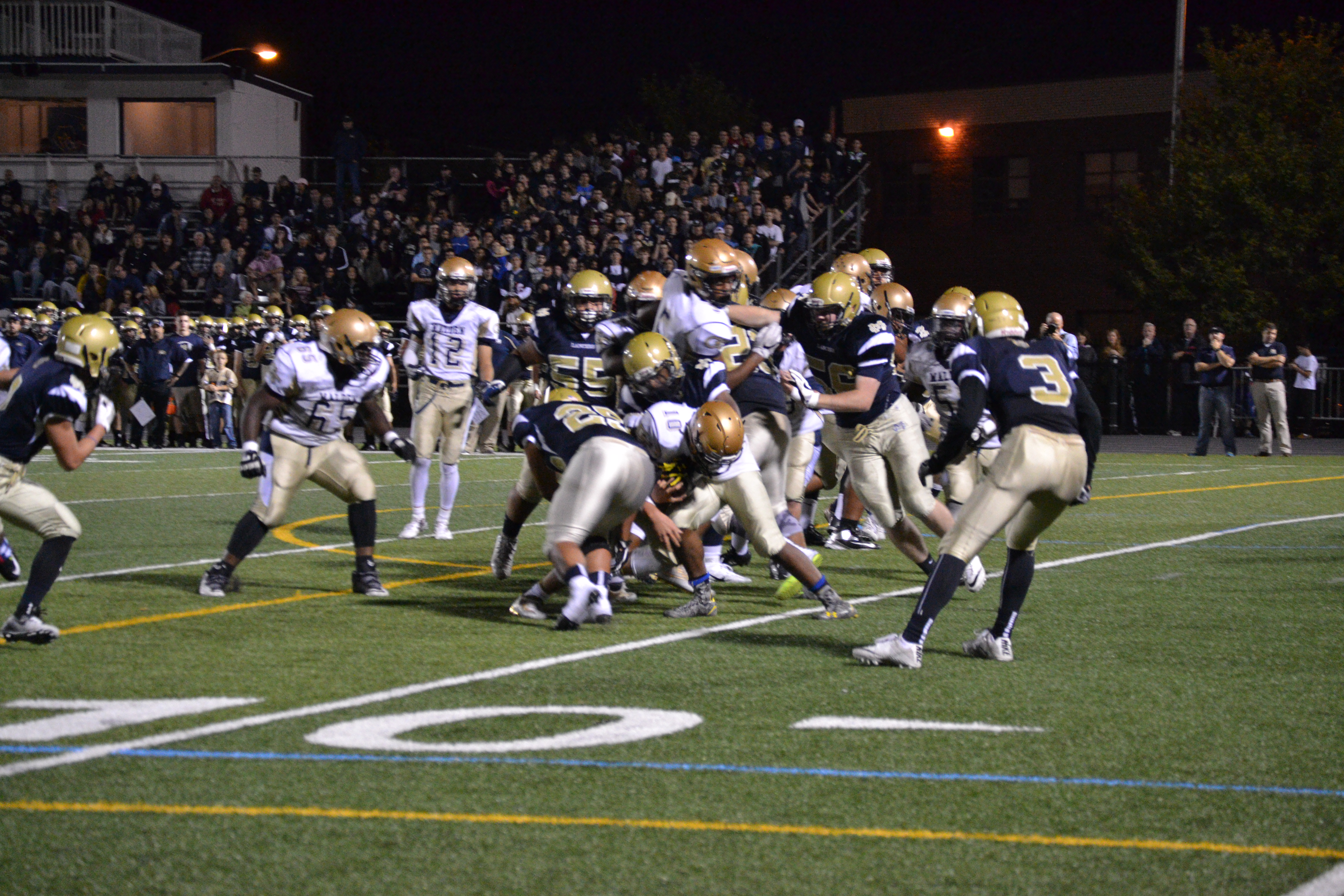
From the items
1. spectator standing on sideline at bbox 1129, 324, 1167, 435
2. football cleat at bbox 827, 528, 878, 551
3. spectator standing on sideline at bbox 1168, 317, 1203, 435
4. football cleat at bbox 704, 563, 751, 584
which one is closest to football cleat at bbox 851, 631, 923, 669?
football cleat at bbox 704, 563, 751, 584

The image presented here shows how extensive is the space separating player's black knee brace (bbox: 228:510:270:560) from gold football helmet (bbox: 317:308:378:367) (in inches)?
40.4

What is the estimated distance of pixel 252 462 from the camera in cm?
841

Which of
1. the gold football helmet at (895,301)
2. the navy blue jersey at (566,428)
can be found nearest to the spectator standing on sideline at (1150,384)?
the gold football helmet at (895,301)

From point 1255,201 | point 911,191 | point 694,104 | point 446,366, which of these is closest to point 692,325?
point 446,366

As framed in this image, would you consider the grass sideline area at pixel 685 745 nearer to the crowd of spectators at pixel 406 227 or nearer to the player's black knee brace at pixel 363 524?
the player's black knee brace at pixel 363 524

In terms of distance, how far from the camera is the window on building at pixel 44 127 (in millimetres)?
36156

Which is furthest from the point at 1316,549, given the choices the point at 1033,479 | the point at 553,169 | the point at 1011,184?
the point at 1011,184

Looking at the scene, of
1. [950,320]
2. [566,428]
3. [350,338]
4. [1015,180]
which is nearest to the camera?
[566,428]

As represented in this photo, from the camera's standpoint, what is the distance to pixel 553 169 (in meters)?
29.5

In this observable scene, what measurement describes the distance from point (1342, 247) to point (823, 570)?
25.8 metres

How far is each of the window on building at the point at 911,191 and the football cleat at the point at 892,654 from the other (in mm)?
35941

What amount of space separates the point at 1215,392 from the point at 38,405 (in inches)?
705

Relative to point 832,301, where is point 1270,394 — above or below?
below

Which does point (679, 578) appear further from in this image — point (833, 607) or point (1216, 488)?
point (1216, 488)
